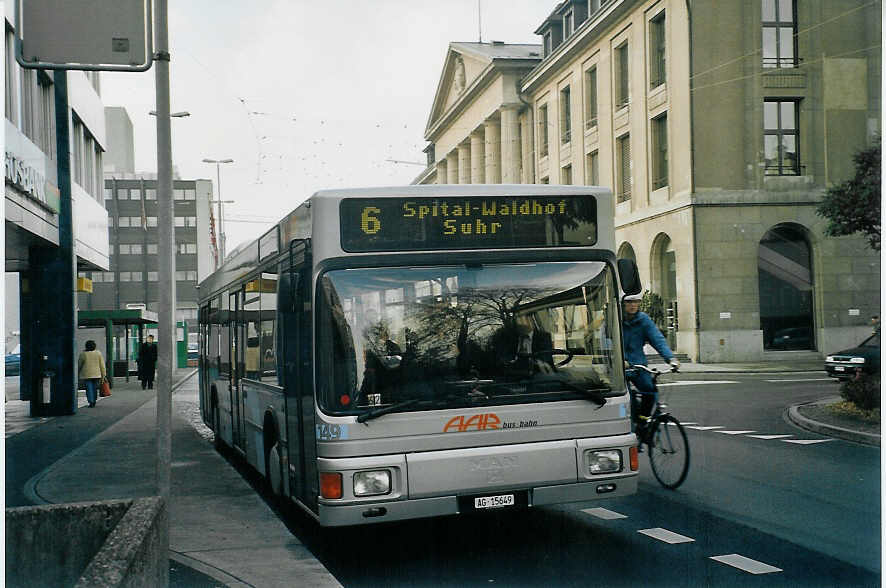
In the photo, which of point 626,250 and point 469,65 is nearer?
point 626,250

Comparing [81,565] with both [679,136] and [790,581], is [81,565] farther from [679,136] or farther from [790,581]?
[679,136]

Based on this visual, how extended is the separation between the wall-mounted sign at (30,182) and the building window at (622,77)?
86.5 feet

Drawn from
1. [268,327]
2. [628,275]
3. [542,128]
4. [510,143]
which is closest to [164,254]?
[268,327]

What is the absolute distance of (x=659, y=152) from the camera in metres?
39.2

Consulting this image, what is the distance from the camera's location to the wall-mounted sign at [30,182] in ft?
57.4

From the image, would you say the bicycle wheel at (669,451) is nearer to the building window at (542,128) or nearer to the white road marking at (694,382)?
the white road marking at (694,382)

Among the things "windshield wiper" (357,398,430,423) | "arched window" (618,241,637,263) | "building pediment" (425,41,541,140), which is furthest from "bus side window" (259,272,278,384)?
"building pediment" (425,41,541,140)

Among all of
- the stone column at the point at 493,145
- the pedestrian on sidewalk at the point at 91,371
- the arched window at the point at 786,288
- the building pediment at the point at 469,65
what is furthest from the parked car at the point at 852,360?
the stone column at the point at 493,145

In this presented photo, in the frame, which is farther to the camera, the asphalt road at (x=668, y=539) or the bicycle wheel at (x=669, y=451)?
the bicycle wheel at (x=669, y=451)

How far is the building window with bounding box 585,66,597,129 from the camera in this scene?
44062 mm

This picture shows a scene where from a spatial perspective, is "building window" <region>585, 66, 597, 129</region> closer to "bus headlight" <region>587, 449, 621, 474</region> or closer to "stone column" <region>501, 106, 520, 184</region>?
"stone column" <region>501, 106, 520, 184</region>

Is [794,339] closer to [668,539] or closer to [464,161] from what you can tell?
[464,161]

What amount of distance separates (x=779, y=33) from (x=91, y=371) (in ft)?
80.8

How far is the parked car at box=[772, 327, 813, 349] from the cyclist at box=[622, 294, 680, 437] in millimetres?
26752
